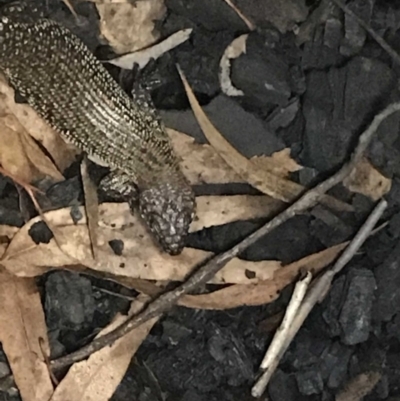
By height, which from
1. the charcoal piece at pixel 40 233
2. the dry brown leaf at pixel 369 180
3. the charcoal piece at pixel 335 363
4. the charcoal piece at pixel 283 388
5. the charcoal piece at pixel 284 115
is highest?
the charcoal piece at pixel 284 115

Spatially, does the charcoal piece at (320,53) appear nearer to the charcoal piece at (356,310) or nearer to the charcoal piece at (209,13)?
the charcoal piece at (209,13)

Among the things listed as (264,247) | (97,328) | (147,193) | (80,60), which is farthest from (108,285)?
(80,60)

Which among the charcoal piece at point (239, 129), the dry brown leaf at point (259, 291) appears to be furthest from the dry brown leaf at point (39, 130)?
the dry brown leaf at point (259, 291)

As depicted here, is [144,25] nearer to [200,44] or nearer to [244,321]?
[200,44]

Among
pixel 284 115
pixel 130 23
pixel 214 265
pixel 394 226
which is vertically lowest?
pixel 214 265

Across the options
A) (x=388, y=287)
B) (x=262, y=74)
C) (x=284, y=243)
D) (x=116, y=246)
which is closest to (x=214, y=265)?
(x=284, y=243)

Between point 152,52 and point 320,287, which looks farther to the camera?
point 152,52

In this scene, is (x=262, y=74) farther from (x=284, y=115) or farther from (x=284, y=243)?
(x=284, y=243)
